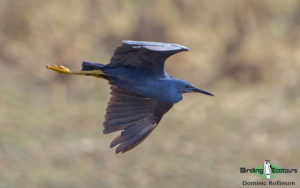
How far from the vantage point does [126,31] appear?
14117 mm

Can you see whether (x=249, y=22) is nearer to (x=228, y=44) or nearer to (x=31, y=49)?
(x=228, y=44)

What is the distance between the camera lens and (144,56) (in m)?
7.26

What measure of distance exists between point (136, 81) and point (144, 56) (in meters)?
0.24

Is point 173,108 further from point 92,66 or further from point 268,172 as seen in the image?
point 92,66

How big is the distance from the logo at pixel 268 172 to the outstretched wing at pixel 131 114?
435cm

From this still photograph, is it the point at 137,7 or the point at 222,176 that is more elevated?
the point at 137,7

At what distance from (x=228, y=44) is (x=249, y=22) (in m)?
0.64

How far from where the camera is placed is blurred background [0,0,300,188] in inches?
464

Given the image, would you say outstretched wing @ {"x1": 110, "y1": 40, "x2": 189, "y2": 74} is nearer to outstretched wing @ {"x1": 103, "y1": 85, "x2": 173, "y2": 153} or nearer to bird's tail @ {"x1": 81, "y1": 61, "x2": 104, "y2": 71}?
bird's tail @ {"x1": 81, "y1": 61, "x2": 104, "y2": 71}

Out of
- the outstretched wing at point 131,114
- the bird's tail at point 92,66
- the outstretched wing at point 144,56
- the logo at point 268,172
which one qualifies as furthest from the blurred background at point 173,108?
the outstretched wing at point 144,56

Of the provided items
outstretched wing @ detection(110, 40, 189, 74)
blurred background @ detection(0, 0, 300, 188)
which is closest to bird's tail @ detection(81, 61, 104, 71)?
outstretched wing @ detection(110, 40, 189, 74)

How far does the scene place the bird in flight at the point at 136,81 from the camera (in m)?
7.19

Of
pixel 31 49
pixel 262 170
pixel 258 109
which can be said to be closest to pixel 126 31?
pixel 31 49

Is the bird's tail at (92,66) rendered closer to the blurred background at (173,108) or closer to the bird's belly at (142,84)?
the bird's belly at (142,84)
